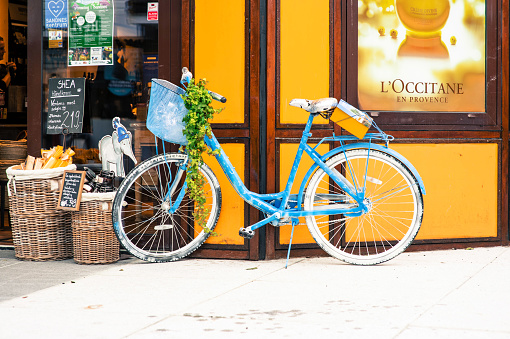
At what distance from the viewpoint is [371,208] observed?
5.61m

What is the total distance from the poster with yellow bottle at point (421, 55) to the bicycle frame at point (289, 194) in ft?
2.84

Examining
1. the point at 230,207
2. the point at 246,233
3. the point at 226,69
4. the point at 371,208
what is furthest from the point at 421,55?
the point at 246,233

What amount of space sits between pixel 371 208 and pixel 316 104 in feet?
3.18

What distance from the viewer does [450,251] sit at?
→ 621cm

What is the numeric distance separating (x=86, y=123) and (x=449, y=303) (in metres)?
3.77

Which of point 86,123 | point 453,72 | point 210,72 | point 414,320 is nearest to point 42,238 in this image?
point 86,123

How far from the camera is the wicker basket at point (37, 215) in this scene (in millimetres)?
5914

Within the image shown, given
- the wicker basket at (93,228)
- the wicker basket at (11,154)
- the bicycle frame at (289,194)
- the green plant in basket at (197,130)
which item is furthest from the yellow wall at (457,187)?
the wicker basket at (11,154)

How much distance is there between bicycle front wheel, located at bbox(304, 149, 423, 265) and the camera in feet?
18.2

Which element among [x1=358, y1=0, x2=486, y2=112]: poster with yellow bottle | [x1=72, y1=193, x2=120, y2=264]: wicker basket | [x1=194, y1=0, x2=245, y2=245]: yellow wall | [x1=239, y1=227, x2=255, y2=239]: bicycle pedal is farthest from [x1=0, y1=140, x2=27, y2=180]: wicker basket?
[x1=358, y1=0, x2=486, y2=112]: poster with yellow bottle

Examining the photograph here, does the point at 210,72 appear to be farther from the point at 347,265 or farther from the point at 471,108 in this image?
the point at 471,108

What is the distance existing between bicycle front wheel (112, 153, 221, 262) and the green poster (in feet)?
4.24

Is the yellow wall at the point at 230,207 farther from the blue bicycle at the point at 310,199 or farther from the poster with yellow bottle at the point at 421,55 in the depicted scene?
the poster with yellow bottle at the point at 421,55

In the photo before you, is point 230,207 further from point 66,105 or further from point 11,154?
point 11,154
